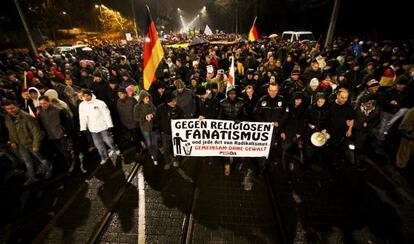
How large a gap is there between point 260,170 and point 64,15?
5254 centimetres

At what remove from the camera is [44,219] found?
4734 millimetres

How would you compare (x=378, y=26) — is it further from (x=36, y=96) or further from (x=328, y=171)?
(x=36, y=96)

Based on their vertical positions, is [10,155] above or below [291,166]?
above

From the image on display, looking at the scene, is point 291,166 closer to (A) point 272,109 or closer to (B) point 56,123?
(A) point 272,109

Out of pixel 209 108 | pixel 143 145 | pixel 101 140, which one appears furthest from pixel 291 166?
pixel 101 140

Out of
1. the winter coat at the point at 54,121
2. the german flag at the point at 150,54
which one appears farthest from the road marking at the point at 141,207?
the german flag at the point at 150,54

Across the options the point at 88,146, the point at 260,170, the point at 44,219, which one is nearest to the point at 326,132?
the point at 260,170

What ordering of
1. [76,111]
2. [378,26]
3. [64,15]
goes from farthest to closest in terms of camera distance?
[64,15] < [378,26] < [76,111]

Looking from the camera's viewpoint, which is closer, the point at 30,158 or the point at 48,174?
the point at 30,158

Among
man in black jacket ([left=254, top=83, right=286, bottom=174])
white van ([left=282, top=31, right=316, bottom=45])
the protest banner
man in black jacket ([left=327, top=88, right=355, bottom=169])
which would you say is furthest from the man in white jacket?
white van ([left=282, top=31, right=316, bottom=45])

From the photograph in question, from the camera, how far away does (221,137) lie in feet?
18.1

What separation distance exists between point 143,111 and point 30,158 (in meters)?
3.00

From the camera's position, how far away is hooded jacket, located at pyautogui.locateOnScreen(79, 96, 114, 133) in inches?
231

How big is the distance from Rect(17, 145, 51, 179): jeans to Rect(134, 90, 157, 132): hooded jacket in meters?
2.50
